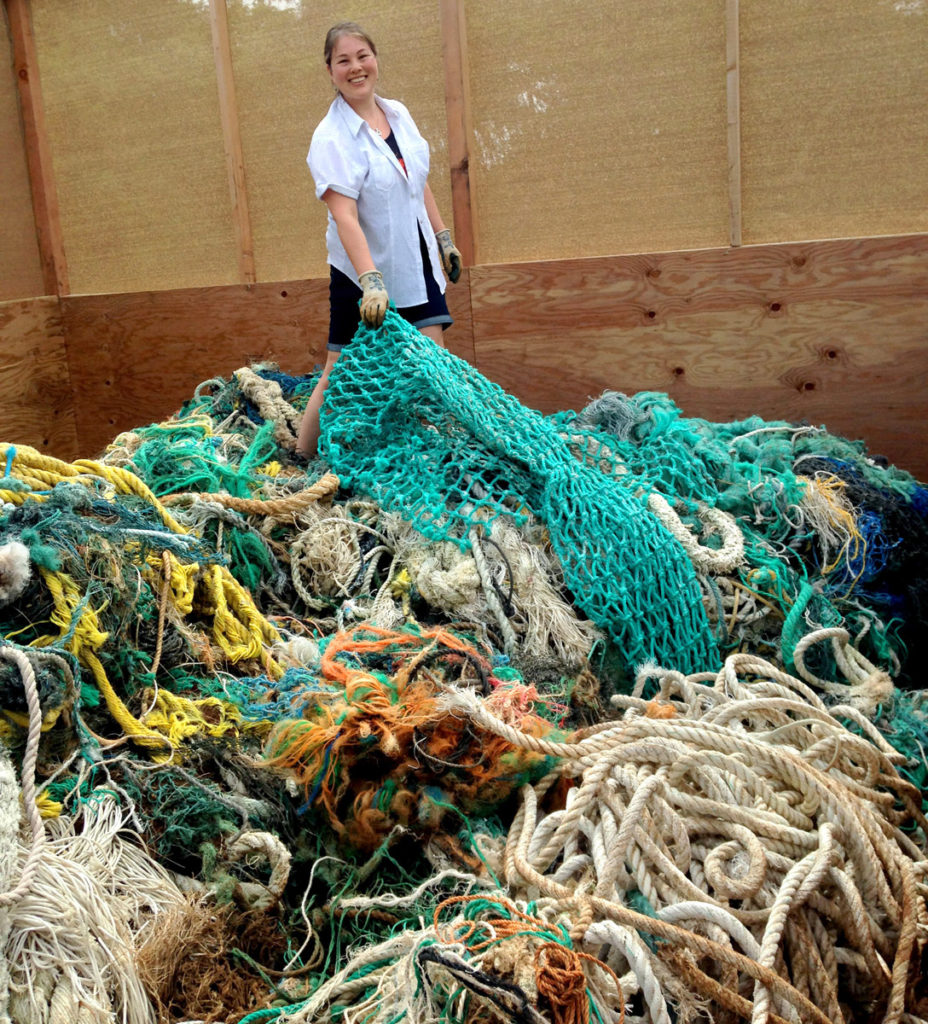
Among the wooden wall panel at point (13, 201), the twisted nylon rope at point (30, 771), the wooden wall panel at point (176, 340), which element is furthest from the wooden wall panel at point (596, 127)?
the twisted nylon rope at point (30, 771)

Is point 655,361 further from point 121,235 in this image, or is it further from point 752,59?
point 121,235

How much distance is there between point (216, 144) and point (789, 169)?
2794 mm

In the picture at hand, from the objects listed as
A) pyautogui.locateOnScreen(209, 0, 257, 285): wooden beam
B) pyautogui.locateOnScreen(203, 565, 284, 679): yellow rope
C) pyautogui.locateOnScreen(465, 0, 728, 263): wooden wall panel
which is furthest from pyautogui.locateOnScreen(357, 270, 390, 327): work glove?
pyautogui.locateOnScreen(209, 0, 257, 285): wooden beam

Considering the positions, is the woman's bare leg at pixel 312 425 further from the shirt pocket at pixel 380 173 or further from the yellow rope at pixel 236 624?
the yellow rope at pixel 236 624

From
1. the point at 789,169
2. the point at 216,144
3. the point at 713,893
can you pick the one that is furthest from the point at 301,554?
the point at 216,144

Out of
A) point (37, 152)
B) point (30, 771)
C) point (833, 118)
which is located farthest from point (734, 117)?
point (37, 152)

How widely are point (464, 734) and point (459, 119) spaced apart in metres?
3.28

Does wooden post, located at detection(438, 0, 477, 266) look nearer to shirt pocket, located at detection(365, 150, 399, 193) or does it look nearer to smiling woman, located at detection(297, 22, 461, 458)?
smiling woman, located at detection(297, 22, 461, 458)

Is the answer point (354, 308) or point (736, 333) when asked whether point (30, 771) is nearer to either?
point (354, 308)

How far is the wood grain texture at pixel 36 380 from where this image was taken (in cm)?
511

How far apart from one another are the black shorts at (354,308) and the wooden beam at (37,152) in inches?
107

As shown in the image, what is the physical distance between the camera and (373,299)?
3.13 meters

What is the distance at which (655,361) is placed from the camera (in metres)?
4.14

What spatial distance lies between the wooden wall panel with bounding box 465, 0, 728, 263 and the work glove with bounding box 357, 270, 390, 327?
1356 millimetres
